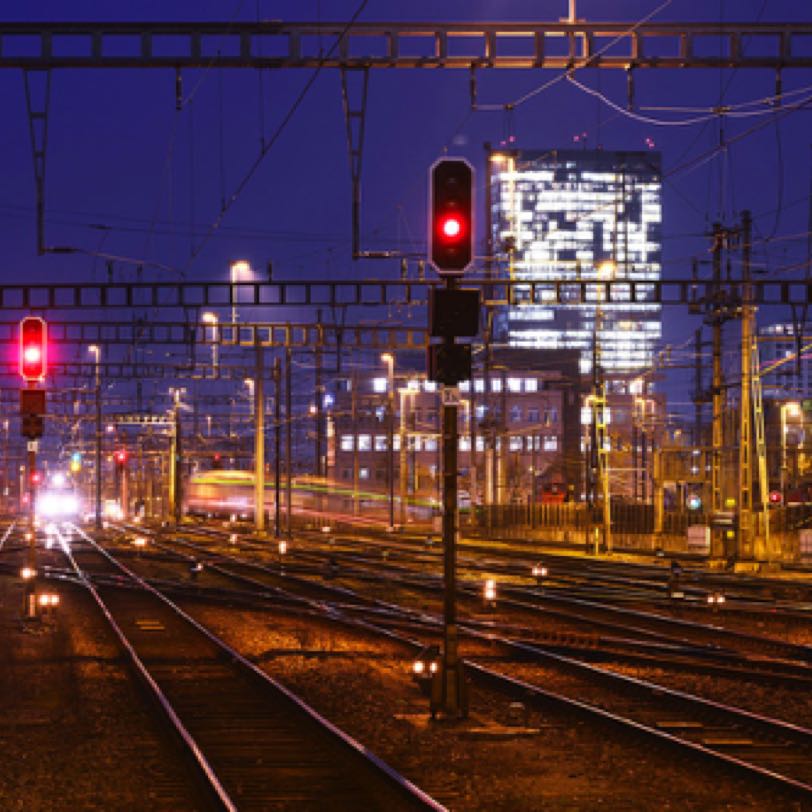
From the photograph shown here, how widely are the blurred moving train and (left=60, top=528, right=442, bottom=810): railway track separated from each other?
66172 millimetres

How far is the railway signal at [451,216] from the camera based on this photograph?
14312mm

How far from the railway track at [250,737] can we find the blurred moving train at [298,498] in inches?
2605

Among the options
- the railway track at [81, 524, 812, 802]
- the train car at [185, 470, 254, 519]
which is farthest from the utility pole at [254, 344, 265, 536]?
the railway track at [81, 524, 812, 802]

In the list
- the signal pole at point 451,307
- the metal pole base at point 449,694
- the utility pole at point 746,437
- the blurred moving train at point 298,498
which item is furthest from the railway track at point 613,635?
the blurred moving train at point 298,498

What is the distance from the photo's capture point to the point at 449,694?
14.1 meters

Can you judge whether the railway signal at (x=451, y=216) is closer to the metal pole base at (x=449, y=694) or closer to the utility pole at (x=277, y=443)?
the metal pole base at (x=449, y=694)

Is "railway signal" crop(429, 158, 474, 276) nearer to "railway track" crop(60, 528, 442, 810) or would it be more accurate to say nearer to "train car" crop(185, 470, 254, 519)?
"railway track" crop(60, 528, 442, 810)

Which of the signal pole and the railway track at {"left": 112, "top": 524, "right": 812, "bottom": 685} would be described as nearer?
the signal pole

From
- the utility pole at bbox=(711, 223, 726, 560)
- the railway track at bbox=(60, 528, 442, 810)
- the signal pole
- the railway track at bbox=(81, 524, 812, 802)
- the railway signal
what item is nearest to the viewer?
the railway track at bbox=(60, 528, 442, 810)

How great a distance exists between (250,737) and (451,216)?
5.44m

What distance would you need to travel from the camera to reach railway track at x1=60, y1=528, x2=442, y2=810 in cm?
1061

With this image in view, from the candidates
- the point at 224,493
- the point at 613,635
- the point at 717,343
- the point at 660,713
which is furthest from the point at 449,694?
the point at 224,493

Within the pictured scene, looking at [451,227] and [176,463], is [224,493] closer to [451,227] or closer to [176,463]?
[176,463]

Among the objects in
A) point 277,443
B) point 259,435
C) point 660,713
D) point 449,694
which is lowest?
point 660,713
